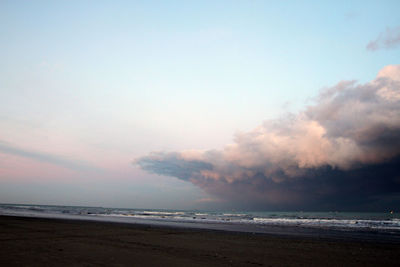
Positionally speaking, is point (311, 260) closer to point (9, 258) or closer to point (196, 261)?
point (196, 261)

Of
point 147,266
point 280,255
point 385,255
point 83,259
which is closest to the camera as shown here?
point 147,266

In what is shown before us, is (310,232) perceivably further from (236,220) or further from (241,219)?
(241,219)

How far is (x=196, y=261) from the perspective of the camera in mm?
10125

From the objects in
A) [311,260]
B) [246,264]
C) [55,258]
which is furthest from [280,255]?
[55,258]

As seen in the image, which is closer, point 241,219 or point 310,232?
point 310,232

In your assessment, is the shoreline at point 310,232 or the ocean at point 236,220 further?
the ocean at point 236,220

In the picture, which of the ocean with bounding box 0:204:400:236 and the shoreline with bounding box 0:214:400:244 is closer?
the shoreline with bounding box 0:214:400:244

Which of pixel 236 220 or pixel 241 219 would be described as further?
pixel 241 219

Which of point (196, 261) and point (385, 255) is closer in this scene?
point (196, 261)

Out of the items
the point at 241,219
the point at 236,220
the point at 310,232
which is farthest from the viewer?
the point at 241,219

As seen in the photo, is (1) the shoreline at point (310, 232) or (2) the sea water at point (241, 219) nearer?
(1) the shoreline at point (310, 232)

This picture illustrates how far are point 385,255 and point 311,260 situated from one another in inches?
193

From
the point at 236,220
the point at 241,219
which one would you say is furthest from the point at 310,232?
the point at 241,219

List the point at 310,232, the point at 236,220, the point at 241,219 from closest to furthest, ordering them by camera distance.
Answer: the point at 310,232 < the point at 236,220 < the point at 241,219
